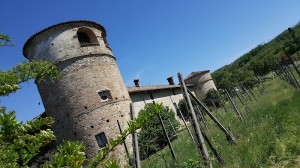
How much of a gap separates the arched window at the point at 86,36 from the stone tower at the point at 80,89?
0.07 m

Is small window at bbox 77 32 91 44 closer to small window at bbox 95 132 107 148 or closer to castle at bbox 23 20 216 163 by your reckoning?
castle at bbox 23 20 216 163

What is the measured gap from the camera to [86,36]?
19922 mm

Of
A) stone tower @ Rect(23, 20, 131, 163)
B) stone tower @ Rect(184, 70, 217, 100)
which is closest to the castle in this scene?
stone tower @ Rect(23, 20, 131, 163)

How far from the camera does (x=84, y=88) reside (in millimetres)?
17812

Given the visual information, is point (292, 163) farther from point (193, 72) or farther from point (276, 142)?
point (193, 72)

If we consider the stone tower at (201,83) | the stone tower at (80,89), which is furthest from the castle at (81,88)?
the stone tower at (201,83)

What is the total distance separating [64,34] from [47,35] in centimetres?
114

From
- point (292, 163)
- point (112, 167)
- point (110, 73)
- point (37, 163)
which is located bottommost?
point (292, 163)

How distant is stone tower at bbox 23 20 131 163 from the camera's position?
57.7ft

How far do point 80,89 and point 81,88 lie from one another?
91 millimetres

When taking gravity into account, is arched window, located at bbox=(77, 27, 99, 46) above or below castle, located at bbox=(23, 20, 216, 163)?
above

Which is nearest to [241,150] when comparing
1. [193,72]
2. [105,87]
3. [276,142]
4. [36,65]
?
[276,142]

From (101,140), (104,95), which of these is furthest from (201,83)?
(101,140)

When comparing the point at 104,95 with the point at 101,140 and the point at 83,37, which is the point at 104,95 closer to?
the point at 101,140
